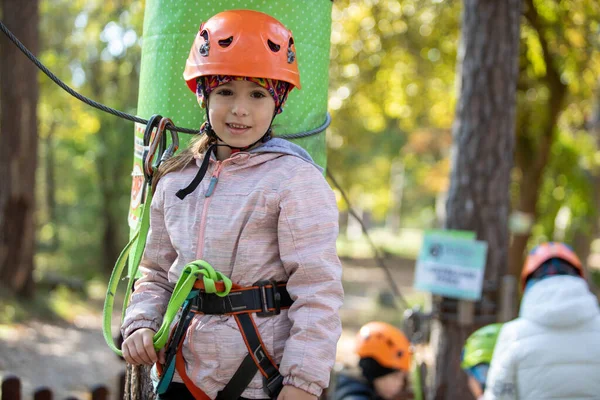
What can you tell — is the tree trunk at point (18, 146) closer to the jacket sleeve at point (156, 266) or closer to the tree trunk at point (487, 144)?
the tree trunk at point (487, 144)

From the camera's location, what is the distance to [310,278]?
2166 millimetres

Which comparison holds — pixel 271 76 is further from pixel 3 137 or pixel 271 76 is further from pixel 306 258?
pixel 3 137

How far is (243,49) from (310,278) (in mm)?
730

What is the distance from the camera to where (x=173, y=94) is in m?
2.90

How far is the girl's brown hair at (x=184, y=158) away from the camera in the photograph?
7.97ft

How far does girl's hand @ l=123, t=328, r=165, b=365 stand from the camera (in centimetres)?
224

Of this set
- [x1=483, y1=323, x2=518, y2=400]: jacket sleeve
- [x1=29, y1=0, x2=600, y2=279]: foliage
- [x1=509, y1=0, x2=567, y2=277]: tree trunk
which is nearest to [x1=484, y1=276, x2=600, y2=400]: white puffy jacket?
[x1=483, y1=323, x2=518, y2=400]: jacket sleeve

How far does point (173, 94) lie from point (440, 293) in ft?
10.5

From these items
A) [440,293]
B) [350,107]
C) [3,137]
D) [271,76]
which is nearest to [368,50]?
[350,107]

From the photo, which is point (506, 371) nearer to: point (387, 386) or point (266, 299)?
point (387, 386)

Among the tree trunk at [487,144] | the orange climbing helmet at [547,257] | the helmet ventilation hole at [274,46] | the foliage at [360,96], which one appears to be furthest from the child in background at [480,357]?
the foliage at [360,96]

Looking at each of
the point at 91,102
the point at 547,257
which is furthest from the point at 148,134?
the point at 547,257

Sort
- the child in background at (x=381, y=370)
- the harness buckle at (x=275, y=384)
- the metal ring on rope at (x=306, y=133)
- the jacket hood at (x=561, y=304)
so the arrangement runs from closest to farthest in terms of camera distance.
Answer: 1. the harness buckle at (x=275, y=384)
2. the metal ring on rope at (x=306, y=133)
3. the jacket hood at (x=561, y=304)
4. the child in background at (x=381, y=370)

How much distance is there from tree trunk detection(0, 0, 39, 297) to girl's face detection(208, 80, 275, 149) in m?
10.2
